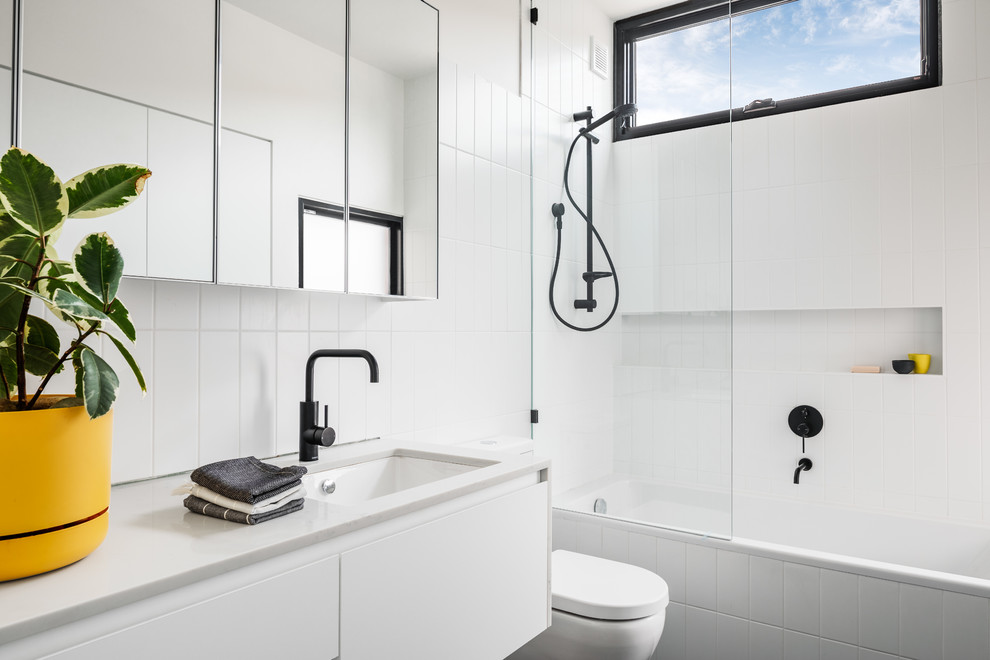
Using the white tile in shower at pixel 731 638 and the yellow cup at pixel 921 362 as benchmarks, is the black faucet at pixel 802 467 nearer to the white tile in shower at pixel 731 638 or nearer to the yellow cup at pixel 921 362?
the yellow cup at pixel 921 362

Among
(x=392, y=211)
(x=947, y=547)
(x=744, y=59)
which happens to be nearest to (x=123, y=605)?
(x=392, y=211)

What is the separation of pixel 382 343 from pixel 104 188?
3.46ft

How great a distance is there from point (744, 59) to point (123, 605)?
3062 millimetres

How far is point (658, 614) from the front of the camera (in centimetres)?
173

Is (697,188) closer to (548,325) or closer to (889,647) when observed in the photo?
(548,325)

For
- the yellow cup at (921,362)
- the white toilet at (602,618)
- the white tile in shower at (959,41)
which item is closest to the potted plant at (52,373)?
the white toilet at (602,618)

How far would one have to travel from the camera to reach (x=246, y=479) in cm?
100

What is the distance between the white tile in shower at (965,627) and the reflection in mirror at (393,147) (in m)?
1.63

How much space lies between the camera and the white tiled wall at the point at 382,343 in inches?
50.8

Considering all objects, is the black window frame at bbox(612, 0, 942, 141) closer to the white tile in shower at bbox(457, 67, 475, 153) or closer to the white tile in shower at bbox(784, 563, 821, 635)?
the white tile in shower at bbox(457, 67, 475, 153)

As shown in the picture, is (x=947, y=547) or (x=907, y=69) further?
(x=907, y=69)

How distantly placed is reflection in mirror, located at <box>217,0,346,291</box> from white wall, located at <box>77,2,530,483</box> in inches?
4.6

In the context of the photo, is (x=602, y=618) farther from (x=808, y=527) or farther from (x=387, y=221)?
(x=808, y=527)

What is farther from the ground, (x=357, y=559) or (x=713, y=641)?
(x=357, y=559)
